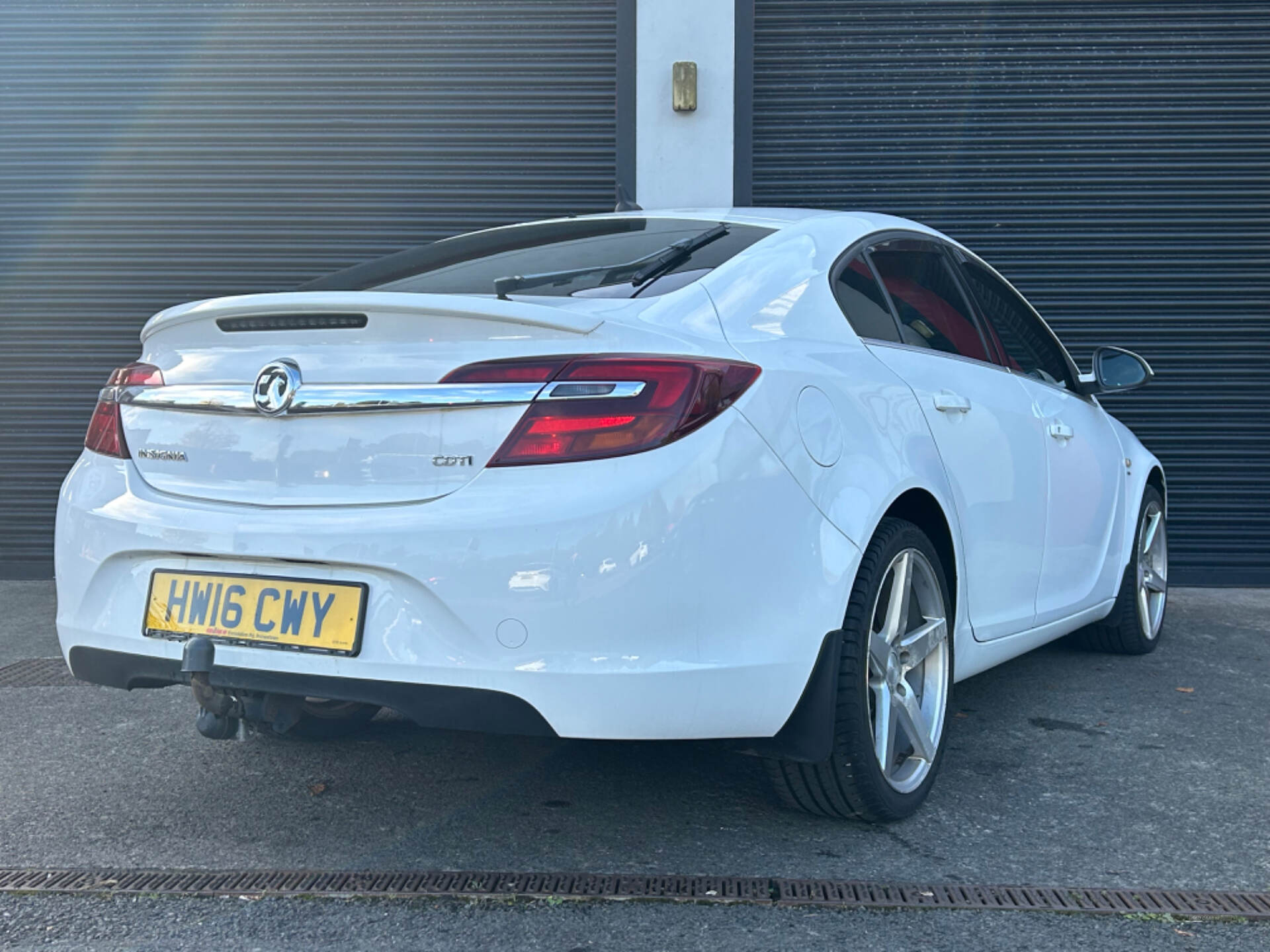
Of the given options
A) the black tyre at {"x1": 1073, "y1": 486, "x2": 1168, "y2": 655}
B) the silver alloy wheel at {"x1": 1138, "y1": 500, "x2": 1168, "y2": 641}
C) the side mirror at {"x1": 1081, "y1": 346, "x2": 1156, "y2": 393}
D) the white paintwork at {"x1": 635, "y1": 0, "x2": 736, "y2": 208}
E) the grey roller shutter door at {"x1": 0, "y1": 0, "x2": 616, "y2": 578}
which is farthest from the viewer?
the grey roller shutter door at {"x1": 0, "y1": 0, "x2": 616, "y2": 578}

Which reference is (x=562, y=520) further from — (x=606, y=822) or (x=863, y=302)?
(x=863, y=302)

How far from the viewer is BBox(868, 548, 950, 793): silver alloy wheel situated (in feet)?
9.11

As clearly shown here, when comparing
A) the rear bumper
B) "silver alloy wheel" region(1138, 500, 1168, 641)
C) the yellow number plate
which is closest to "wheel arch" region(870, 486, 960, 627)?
the rear bumper

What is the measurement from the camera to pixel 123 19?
7.06 metres

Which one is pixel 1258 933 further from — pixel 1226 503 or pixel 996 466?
pixel 1226 503

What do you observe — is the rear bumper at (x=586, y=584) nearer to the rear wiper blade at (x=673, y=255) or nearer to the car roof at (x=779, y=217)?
the rear wiper blade at (x=673, y=255)

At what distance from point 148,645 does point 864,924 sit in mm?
1519

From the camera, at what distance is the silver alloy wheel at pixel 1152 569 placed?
4.89 metres

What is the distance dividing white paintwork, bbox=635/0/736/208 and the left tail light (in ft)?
14.5

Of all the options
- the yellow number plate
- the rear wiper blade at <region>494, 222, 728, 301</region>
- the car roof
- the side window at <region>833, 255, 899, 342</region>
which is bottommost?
the yellow number plate

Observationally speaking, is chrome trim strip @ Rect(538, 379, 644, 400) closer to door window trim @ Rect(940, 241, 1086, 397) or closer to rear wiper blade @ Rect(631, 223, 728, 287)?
rear wiper blade @ Rect(631, 223, 728, 287)

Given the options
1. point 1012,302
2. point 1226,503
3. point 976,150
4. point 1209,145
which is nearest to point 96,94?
point 976,150

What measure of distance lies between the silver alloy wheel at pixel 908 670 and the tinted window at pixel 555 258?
0.82 m

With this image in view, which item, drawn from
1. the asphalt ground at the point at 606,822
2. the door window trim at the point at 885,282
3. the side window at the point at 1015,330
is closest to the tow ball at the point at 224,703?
the asphalt ground at the point at 606,822
